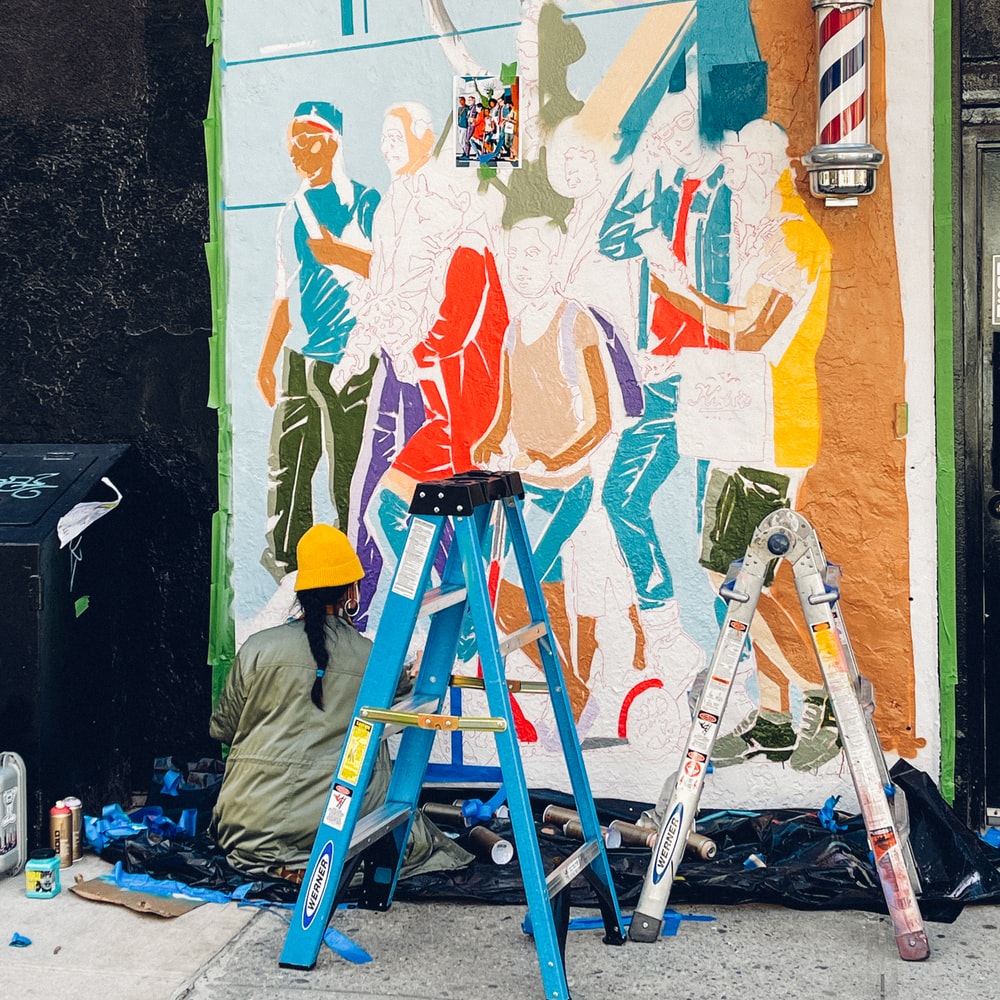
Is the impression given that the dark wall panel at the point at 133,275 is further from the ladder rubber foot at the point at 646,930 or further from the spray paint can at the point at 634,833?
the ladder rubber foot at the point at 646,930

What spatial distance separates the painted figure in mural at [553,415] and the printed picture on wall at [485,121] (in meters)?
0.31

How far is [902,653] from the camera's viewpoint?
474cm

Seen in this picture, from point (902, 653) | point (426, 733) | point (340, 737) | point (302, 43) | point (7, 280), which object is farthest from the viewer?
point (7, 280)

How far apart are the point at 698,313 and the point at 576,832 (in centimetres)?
203

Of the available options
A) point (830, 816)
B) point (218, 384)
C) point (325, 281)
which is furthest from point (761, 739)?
point (218, 384)

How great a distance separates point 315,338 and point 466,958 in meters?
2.55

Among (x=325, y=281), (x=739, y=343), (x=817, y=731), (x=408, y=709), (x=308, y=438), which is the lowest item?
(x=817, y=731)

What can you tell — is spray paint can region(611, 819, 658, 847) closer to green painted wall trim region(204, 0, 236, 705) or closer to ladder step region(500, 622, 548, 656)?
ladder step region(500, 622, 548, 656)

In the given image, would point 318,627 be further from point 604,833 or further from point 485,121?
point 485,121

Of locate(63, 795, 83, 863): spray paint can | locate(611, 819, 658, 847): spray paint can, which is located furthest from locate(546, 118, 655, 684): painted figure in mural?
locate(63, 795, 83, 863): spray paint can

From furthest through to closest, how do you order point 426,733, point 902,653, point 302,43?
point 302,43
point 902,653
point 426,733

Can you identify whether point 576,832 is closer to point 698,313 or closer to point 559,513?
point 559,513

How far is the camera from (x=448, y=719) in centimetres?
350

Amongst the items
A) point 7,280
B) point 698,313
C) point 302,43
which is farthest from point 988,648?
point 7,280
